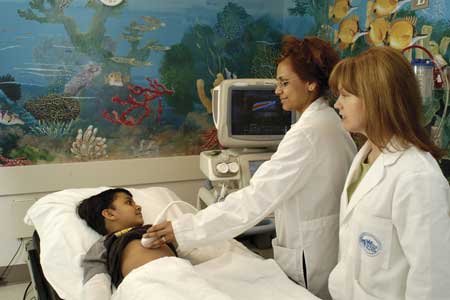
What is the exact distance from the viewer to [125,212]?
6.38ft

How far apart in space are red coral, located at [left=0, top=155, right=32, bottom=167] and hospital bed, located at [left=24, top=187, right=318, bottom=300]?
0.56 meters

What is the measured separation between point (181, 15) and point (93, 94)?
75 cm

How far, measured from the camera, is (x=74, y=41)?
2557 mm

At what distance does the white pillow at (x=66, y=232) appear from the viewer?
67.9 inches

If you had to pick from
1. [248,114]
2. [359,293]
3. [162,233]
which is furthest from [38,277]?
[359,293]

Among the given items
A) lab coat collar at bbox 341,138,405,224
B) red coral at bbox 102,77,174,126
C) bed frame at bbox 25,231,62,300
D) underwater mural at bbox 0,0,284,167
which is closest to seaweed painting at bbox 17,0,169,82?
underwater mural at bbox 0,0,284,167

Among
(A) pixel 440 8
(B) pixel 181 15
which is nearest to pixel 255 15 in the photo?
(B) pixel 181 15

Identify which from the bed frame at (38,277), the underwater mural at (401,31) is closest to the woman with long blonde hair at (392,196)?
the underwater mural at (401,31)

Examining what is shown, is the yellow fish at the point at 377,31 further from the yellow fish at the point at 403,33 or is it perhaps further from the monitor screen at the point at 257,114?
the monitor screen at the point at 257,114

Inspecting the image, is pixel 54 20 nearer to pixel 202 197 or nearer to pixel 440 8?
pixel 202 197

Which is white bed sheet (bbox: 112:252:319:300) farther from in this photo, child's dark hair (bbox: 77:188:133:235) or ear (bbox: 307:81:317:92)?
ear (bbox: 307:81:317:92)

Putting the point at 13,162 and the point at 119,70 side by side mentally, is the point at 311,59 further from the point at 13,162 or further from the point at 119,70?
the point at 13,162

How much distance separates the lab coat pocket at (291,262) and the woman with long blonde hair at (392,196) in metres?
0.22

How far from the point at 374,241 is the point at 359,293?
18 cm
